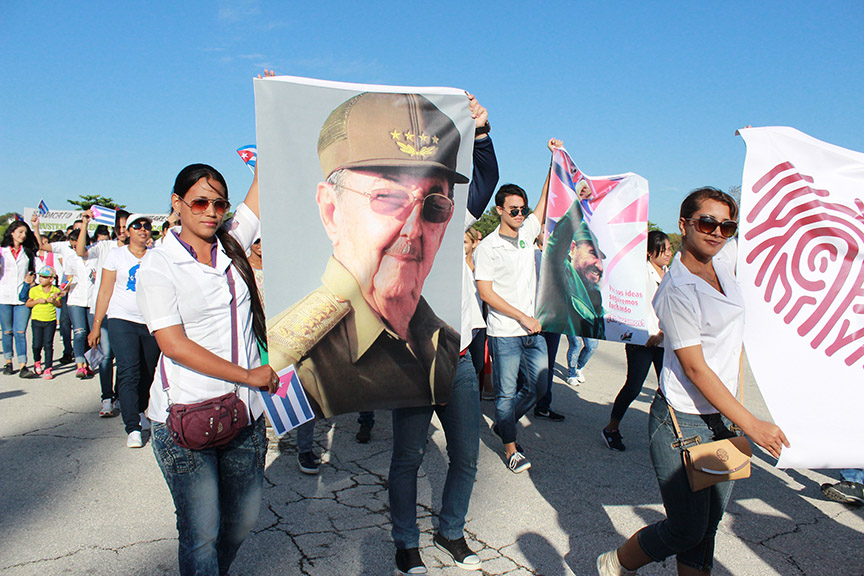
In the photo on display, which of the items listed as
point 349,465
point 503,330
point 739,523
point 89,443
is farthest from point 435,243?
point 89,443

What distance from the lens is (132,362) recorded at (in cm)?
498

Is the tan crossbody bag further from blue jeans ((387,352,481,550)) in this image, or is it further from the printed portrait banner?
blue jeans ((387,352,481,550))

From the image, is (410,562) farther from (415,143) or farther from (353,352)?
(415,143)

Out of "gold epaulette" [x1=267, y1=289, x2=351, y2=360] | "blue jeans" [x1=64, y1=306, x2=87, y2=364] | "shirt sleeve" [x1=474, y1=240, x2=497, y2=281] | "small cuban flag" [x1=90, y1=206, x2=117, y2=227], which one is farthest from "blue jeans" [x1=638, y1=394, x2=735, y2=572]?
"small cuban flag" [x1=90, y1=206, x2=117, y2=227]

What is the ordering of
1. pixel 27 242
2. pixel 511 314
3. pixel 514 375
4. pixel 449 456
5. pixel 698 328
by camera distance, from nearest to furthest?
pixel 698 328, pixel 449 456, pixel 511 314, pixel 514 375, pixel 27 242

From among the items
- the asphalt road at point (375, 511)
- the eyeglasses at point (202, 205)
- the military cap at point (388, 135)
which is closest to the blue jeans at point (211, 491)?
the asphalt road at point (375, 511)

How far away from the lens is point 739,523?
12.1 ft

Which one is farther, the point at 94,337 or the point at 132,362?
the point at 94,337

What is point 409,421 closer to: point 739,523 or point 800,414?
point 800,414

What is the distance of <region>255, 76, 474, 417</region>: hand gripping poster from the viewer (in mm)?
2666

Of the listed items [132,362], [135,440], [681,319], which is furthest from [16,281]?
[681,319]

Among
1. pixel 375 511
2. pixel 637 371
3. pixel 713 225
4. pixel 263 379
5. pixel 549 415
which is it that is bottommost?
pixel 549 415

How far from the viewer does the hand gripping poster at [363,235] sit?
2.67 meters

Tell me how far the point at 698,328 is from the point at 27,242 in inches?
351
